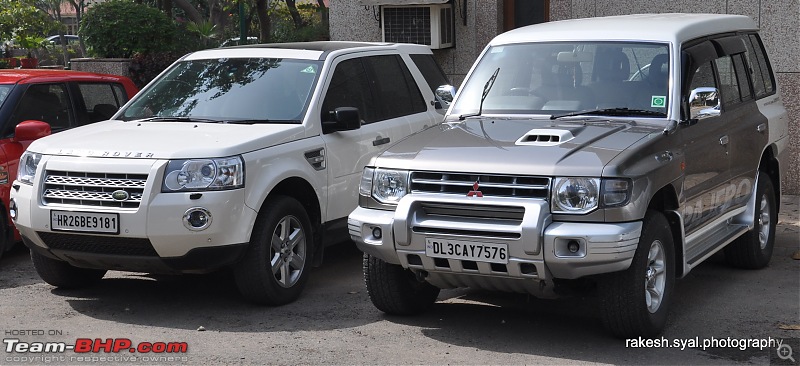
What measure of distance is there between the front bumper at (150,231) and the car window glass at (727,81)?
3.42 meters

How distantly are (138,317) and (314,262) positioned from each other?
140 cm

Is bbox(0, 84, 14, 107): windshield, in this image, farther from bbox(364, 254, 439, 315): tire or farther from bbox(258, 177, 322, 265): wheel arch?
bbox(364, 254, 439, 315): tire

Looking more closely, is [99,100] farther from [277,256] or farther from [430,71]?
[277,256]

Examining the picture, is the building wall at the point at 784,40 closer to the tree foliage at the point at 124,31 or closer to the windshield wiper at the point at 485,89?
the windshield wiper at the point at 485,89

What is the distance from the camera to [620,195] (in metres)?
5.67

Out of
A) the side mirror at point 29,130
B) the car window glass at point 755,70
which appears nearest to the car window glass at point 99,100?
the side mirror at point 29,130

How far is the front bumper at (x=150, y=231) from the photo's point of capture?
662 cm

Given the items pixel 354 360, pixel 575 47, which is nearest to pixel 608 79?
pixel 575 47

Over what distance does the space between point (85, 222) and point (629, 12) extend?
768cm

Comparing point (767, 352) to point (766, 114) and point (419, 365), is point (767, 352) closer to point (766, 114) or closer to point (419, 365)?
point (419, 365)

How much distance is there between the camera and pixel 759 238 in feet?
26.6

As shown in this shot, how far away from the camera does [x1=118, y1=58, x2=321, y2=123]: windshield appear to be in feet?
25.3

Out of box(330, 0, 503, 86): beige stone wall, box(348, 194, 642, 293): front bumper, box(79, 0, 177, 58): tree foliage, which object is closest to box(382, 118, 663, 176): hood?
box(348, 194, 642, 293): front bumper

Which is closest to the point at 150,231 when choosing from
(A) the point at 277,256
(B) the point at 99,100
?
(A) the point at 277,256
